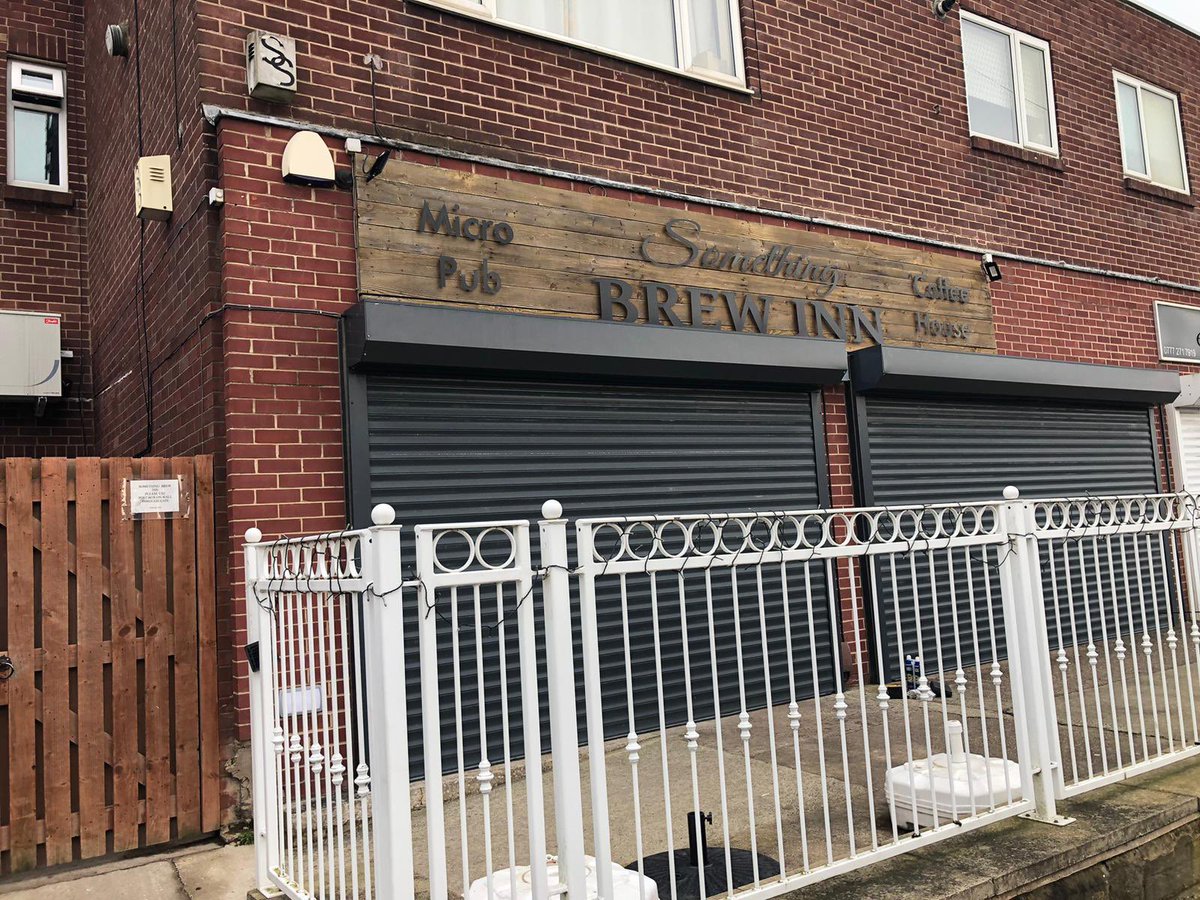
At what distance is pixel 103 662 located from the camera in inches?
195

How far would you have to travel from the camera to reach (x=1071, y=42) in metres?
10.7

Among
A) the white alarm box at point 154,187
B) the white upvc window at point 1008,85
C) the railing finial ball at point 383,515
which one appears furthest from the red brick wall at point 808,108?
the railing finial ball at point 383,515

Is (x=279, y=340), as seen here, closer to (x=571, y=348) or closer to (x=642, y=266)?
(x=571, y=348)

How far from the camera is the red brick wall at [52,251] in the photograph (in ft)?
27.0

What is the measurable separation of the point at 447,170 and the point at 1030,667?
4.48 m

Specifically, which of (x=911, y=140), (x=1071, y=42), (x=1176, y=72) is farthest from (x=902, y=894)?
(x=1176, y=72)

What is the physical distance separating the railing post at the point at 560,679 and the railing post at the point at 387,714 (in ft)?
1.59

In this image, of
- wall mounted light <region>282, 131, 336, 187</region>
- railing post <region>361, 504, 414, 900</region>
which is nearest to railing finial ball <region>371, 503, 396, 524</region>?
railing post <region>361, 504, 414, 900</region>

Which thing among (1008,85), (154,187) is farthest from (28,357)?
(1008,85)

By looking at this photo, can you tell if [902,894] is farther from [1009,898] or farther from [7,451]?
[7,451]

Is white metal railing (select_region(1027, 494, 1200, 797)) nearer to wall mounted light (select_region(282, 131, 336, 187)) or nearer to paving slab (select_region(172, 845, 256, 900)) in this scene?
paving slab (select_region(172, 845, 256, 900))

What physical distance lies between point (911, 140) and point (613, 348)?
434 centimetres

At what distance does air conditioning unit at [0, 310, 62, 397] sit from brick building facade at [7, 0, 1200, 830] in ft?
1.33

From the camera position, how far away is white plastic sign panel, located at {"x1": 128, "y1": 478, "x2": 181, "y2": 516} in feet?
16.8
